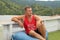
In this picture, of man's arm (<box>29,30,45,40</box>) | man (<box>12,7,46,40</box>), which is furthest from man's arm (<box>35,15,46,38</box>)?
man's arm (<box>29,30,45,40</box>)

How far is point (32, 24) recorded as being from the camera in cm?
383

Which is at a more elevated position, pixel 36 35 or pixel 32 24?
pixel 32 24

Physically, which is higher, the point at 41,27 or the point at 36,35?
Answer: the point at 41,27

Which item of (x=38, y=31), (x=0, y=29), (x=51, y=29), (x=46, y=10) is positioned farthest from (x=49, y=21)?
(x=0, y=29)

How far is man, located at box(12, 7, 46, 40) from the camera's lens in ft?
12.4

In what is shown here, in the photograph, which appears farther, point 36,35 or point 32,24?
point 32,24

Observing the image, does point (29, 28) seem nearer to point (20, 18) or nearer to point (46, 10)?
point (20, 18)

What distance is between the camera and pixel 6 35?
3.81 meters

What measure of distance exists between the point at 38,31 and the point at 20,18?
433mm

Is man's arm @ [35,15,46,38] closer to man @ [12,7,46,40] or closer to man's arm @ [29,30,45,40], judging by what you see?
man @ [12,7,46,40]

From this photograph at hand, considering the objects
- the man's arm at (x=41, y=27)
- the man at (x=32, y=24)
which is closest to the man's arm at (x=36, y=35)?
the man at (x=32, y=24)

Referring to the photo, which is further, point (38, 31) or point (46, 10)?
point (46, 10)

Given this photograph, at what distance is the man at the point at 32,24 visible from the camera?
377 centimetres

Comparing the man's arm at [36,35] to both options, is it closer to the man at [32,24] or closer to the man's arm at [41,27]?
the man at [32,24]
